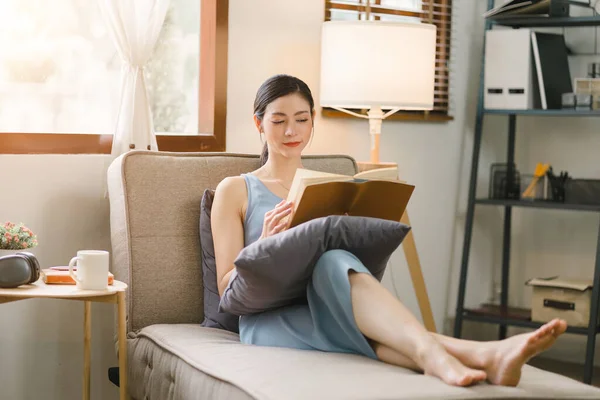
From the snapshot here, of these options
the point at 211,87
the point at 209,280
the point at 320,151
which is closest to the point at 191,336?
the point at 209,280

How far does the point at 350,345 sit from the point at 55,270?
80cm

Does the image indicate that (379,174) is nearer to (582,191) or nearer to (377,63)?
(377,63)

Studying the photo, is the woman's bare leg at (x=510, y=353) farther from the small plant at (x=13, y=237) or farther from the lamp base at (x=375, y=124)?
the lamp base at (x=375, y=124)

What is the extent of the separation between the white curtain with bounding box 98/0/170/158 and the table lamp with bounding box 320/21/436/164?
0.62m

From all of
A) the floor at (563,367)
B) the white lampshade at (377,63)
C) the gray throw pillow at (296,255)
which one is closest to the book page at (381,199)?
the gray throw pillow at (296,255)

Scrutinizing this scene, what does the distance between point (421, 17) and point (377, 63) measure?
0.90 meters

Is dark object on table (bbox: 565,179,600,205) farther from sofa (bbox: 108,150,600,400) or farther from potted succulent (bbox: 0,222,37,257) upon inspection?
potted succulent (bbox: 0,222,37,257)

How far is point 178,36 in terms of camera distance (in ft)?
10.4

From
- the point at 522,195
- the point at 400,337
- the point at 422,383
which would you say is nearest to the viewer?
the point at 422,383

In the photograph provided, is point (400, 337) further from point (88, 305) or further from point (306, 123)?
point (88, 305)

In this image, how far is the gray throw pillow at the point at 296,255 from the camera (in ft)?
6.45

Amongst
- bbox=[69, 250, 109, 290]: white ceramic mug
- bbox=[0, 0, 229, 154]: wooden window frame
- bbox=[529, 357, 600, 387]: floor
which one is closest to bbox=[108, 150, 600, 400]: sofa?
bbox=[69, 250, 109, 290]: white ceramic mug

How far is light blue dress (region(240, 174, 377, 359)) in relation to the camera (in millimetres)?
1934

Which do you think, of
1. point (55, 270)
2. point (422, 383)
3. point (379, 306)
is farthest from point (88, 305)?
point (422, 383)
